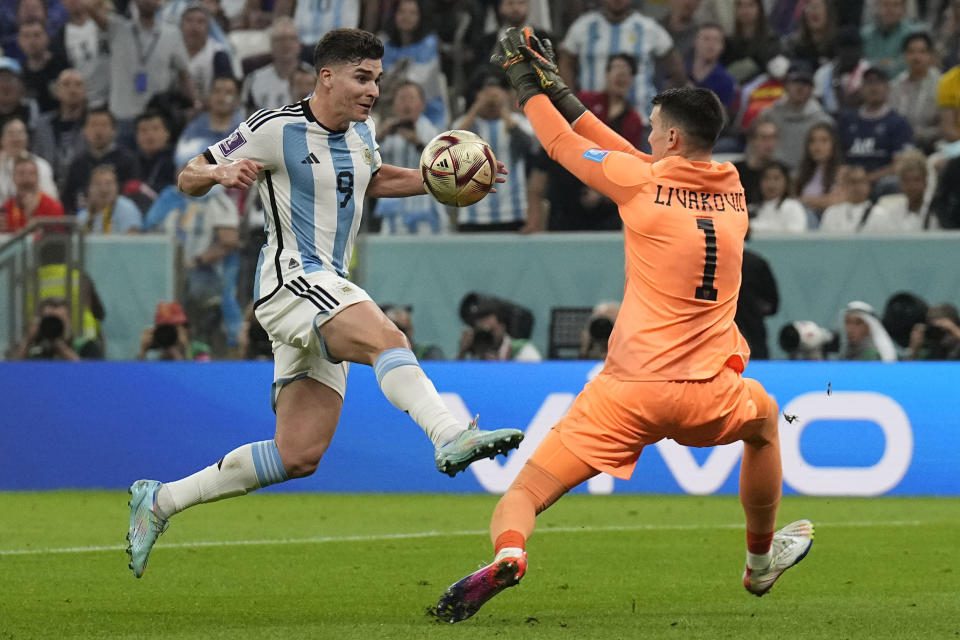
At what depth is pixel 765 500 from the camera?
251 inches

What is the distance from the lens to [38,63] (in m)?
16.9

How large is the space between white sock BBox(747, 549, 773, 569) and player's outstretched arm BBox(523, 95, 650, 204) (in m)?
1.67

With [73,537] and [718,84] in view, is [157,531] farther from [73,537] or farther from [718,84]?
[718,84]

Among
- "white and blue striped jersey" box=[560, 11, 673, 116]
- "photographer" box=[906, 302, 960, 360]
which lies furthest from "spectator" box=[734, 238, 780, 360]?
"white and blue striped jersey" box=[560, 11, 673, 116]

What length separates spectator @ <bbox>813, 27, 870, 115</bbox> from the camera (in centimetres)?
1524

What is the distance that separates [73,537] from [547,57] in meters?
4.81

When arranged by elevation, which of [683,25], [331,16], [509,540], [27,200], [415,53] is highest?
[683,25]

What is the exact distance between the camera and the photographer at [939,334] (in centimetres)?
1227

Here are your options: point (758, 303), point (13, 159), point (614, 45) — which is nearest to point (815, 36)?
point (614, 45)

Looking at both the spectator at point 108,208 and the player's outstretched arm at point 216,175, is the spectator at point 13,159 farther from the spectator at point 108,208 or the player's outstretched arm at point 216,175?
the player's outstretched arm at point 216,175

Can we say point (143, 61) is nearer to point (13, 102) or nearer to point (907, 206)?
point (13, 102)

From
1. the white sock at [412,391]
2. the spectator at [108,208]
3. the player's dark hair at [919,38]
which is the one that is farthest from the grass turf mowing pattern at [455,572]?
the player's dark hair at [919,38]

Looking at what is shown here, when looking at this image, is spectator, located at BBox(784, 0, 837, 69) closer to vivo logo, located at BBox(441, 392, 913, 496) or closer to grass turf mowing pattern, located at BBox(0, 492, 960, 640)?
vivo logo, located at BBox(441, 392, 913, 496)

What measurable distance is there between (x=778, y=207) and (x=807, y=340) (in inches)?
61.0
